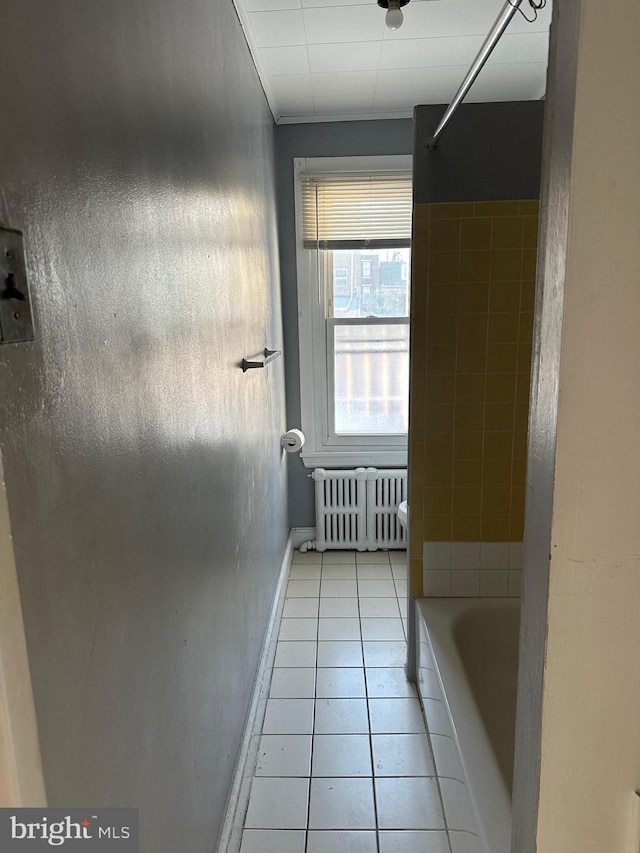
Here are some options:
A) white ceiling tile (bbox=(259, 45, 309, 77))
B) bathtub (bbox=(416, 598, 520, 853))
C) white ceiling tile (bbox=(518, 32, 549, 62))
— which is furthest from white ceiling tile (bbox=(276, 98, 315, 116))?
bathtub (bbox=(416, 598, 520, 853))

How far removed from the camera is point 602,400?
624 mm

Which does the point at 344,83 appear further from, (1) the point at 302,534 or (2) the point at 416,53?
(1) the point at 302,534

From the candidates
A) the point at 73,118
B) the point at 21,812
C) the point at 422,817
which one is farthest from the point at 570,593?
the point at 422,817

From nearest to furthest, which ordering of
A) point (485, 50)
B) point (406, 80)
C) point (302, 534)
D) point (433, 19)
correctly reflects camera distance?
point (485, 50) < point (433, 19) < point (406, 80) < point (302, 534)

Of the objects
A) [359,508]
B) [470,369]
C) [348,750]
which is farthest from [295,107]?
[348,750]

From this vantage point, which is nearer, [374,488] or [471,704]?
[471,704]

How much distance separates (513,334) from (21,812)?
1852 mm

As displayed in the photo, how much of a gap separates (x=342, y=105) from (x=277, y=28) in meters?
0.88

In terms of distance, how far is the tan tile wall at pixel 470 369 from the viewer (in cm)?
198

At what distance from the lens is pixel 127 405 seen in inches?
35.7

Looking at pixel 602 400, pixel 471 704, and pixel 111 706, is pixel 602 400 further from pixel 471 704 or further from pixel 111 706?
pixel 471 704

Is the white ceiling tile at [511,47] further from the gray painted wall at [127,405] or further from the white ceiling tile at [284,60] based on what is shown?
the gray painted wall at [127,405]

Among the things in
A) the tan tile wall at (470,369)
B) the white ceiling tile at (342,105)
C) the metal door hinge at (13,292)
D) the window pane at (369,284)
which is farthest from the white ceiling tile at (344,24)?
the metal door hinge at (13,292)

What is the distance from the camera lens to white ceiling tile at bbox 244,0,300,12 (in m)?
2.07
